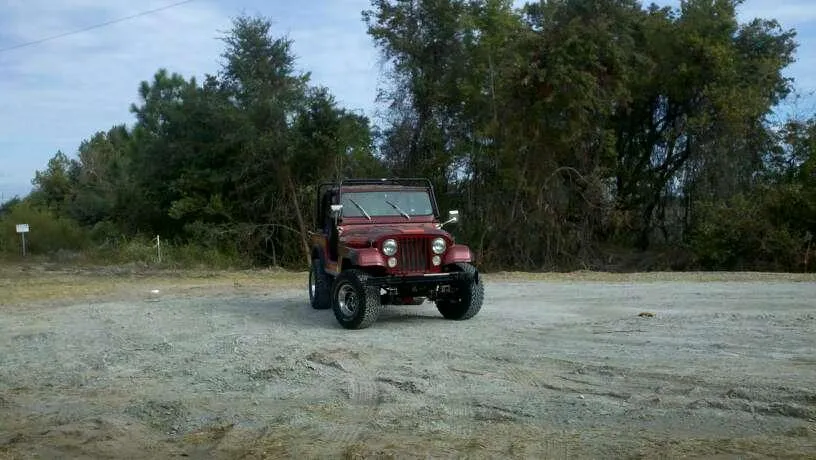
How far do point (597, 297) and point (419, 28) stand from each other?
18.9m

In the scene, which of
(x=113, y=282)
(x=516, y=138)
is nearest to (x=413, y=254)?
(x=113, y=282)

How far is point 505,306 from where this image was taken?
14.5 m

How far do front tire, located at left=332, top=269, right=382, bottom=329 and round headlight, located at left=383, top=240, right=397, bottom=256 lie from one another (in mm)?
447

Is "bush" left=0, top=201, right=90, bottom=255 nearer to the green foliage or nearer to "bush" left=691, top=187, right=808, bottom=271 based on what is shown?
the green foliage

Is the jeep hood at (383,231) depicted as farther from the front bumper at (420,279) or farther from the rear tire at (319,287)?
the rear tire at (319,287)

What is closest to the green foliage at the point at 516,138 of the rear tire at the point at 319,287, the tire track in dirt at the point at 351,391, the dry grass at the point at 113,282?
the dry grass at the point at 113,282

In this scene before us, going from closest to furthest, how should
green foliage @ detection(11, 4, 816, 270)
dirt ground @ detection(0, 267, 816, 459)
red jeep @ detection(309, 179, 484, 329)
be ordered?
dirt ground @ detection(0, 267, 816, 459), red jeep @ detection(309, 179, 484, 329), green foliage @ detection(11, 4, 816, 270)

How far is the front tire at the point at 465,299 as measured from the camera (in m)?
12.1

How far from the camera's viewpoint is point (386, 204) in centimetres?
1317

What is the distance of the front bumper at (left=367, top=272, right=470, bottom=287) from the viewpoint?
11516 millimetres

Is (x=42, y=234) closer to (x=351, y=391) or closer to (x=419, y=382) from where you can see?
(x=351, y=391)

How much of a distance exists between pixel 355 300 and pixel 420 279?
3.24 ft

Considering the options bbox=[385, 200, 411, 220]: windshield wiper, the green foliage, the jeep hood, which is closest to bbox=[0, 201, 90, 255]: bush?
the green foliage

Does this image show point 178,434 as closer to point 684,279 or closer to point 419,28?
point 684,279
